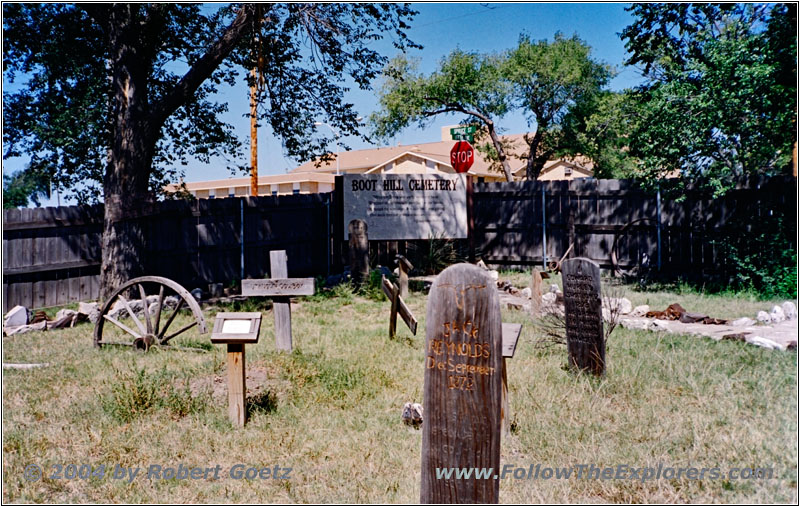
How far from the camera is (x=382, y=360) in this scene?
7773mm

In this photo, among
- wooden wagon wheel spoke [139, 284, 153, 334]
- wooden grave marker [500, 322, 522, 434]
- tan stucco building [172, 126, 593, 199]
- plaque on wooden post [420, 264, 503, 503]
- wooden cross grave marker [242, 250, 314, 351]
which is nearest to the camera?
plaque on wooden post [420, 264, 503, 503]

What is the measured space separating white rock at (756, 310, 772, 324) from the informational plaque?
28.4 feet

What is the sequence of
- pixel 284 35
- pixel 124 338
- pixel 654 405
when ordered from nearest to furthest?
pixel 654 405, pixel 124 338, pixel 284 35

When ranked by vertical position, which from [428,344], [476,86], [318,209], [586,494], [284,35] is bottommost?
[586,494]

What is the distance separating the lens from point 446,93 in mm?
31891

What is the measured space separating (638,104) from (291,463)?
1142 centimetres

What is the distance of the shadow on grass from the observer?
6.05 metres

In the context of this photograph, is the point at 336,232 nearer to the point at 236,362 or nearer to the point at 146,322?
the point at 146,322

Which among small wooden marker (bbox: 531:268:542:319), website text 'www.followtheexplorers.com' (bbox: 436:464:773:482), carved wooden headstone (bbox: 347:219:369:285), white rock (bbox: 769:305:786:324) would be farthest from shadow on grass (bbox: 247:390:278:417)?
carved wooden headstone (bbox: 347:219:369:285)

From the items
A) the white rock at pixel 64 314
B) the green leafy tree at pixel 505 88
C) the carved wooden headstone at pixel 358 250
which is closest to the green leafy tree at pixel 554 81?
the green leafy tree at pixel 505 88

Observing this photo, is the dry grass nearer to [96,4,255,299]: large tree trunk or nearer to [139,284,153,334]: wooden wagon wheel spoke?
[139,284,153,334]: wooden wagon wheel spoke

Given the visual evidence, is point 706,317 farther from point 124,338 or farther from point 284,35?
point 284,35

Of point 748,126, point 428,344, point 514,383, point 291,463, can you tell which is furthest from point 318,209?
point 428,344

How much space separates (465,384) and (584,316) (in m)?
3.85
